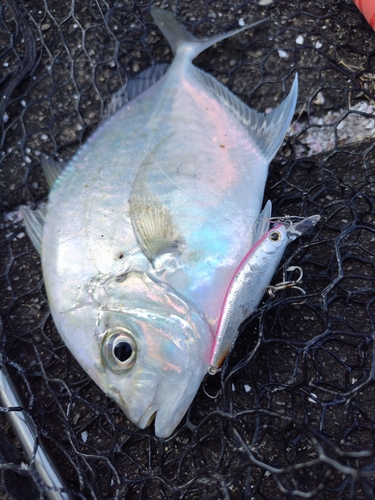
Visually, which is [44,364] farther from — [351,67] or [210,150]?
[351,67]

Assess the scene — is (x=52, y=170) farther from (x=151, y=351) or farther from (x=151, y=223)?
(x=151, y=351)

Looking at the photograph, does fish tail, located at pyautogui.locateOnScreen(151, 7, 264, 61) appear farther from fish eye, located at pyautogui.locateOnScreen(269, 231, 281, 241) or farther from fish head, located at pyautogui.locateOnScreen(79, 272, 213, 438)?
fish head, located at pyautogui.locateOnScreen(79, 272, 213, 438)

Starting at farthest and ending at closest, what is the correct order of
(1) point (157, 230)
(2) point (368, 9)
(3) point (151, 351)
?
(2) point (368, 9) → (1) point (157, 230) → (3) point (151, 351)

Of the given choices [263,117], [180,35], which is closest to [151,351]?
[263,117]

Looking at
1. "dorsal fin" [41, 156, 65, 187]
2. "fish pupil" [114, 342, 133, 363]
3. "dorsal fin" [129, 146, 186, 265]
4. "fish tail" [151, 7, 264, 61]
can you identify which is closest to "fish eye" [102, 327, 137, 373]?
"fish pupil" [114, 342, 133, 363]

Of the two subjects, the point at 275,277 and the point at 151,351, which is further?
the point at 275,277

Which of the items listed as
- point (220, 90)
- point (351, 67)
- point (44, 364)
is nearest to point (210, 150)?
point (220, 90)

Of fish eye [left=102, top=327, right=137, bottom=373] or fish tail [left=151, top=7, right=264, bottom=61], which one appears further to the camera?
fish tail [left=151, top=7, right=264, bottom=61]
